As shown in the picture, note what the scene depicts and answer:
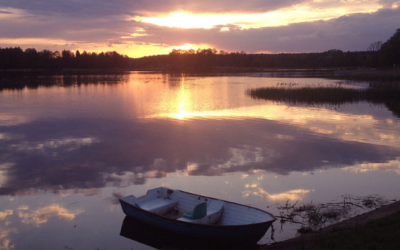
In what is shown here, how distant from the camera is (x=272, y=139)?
16.4 m

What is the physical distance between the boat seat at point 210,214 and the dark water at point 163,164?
115 centimetres

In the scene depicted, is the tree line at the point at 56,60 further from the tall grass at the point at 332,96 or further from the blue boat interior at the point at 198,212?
the blue boat interior at the point at 198,212

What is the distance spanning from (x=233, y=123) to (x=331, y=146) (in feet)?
21.8

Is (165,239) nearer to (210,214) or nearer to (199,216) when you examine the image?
(199,216)

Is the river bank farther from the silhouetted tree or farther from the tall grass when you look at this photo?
the silhouetted tree

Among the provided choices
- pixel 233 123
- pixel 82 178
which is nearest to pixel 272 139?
pixel 233 123

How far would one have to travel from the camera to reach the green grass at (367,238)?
217 inches

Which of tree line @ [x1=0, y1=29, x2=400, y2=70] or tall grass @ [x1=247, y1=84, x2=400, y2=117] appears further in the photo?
tree line @ [x1=0, y1=29, x2=400, y2=70]

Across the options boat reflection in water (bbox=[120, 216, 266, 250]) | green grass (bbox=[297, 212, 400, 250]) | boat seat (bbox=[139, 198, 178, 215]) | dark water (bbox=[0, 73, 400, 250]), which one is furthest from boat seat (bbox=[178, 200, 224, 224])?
green grass (bbox=[297, 212, 400, 250])

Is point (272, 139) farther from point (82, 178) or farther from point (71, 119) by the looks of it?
point (71, 119)

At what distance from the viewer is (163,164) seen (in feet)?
40.7

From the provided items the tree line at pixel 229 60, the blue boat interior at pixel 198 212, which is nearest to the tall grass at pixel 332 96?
the blue boat interior at pixel 198 212

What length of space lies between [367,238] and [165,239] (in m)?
4.07

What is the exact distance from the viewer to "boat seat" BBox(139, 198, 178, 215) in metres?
8.15
